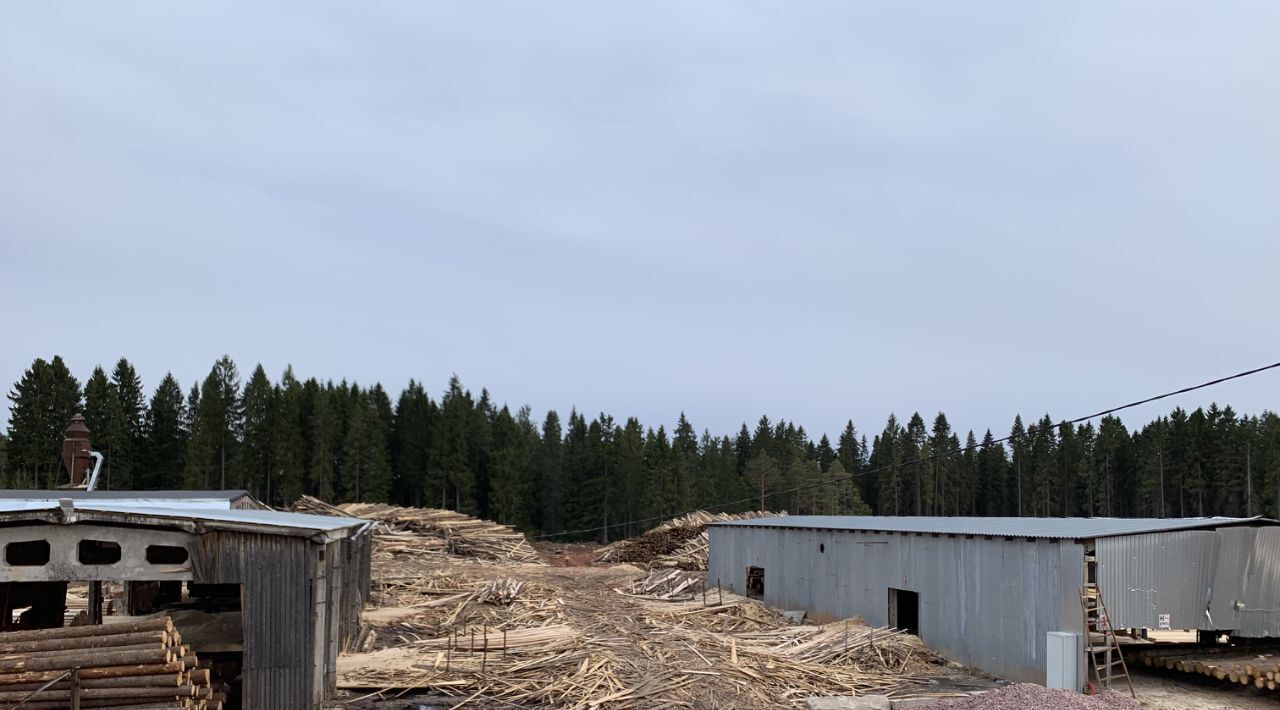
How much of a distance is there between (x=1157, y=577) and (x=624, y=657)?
33.8ft

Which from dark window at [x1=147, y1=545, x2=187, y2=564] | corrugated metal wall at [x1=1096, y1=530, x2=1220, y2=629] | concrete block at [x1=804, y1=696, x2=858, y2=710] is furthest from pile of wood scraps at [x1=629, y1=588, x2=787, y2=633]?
dark window at [x1=147, y1=545, x2=187, y2=564]

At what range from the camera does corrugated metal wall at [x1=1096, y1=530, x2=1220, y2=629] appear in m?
18.7

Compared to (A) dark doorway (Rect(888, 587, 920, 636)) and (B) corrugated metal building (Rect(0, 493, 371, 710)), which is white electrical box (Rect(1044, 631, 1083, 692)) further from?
(B) corrugated metal building (Rect(0, 493, 371, 710))

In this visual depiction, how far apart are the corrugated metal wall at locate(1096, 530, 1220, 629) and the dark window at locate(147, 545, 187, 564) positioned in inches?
623

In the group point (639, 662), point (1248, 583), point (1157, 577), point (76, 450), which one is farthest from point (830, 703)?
point (76, 450)

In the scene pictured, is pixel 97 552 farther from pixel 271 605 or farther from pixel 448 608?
pixel 448 608

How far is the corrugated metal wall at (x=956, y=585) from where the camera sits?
1873cm

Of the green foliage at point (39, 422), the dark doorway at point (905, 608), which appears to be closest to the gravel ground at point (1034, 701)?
the dark doorway at point (905, 608)

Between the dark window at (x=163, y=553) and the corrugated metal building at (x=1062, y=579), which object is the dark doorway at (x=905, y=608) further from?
the dark window at (x=163, y=553)

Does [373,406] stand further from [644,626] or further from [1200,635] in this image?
[1200,635]

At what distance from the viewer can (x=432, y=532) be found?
47.8 metres

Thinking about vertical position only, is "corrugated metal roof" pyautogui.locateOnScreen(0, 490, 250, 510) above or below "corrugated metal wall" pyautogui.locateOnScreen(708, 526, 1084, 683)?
above

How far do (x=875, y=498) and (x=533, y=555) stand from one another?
2875 inches

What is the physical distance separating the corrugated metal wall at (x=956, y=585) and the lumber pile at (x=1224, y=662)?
122 inches
